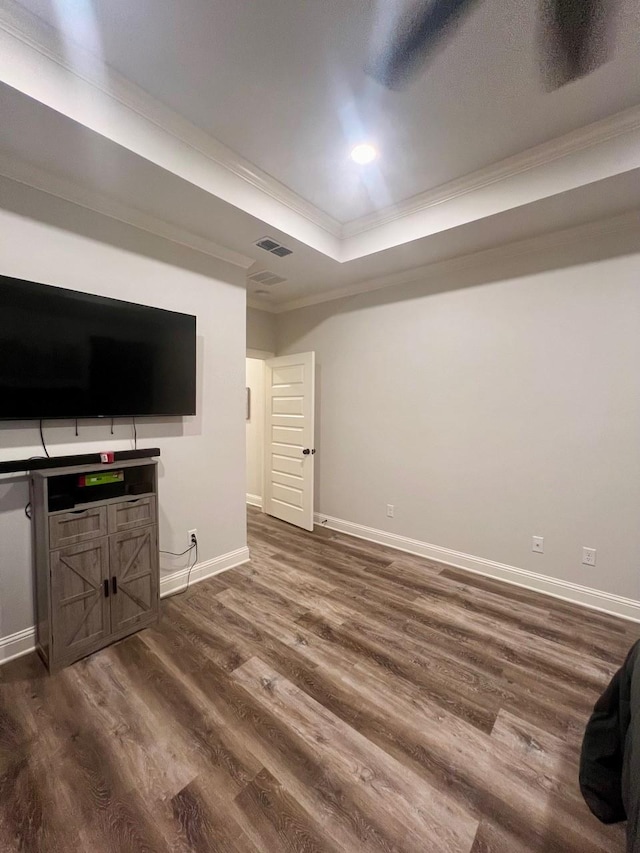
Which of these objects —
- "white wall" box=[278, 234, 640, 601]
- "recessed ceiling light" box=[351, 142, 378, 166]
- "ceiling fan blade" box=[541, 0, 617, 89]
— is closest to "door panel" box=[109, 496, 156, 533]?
"white wall" box=[278, 234, 640, 601]

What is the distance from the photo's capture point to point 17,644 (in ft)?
6.90

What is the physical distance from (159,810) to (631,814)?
1.51 m

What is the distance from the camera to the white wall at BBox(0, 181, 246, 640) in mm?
2076

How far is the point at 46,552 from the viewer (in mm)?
1942

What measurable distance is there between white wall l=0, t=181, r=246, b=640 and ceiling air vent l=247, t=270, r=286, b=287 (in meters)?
0.50

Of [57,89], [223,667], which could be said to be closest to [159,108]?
[57,89]

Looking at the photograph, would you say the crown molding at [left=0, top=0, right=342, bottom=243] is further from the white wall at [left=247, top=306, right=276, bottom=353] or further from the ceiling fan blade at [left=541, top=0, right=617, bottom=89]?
the white wall at [left=247, top=306, right=276, bottom=353]

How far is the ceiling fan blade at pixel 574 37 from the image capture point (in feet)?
4.80

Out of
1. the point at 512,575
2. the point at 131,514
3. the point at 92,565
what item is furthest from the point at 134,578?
the point at 512,575

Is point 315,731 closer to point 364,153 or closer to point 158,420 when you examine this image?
point 158,420

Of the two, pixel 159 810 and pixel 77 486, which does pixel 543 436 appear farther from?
pixel 77 486

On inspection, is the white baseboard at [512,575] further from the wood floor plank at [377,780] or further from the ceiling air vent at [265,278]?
the ceiling air vent at [265,278]

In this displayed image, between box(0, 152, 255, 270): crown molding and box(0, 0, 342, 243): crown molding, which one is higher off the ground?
box(0, 0, 342, 243): crown molding

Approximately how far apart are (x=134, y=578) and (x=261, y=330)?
3348 millimetres
